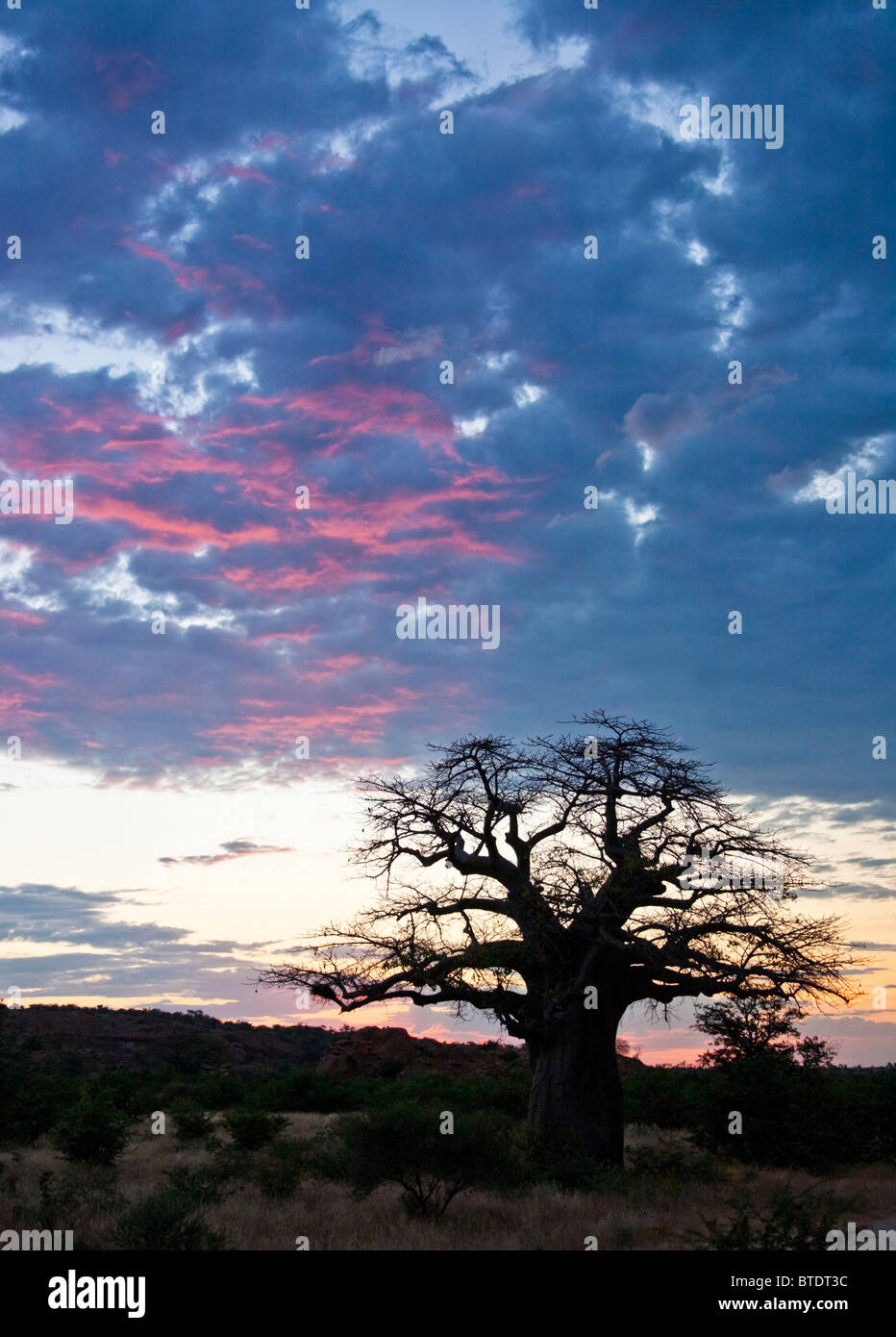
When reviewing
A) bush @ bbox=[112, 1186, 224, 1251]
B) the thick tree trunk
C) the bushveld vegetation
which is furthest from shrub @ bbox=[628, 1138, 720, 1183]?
bush @ bbox=[112, 1186, 224, 1251]

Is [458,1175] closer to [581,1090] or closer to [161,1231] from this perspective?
[581,1090]

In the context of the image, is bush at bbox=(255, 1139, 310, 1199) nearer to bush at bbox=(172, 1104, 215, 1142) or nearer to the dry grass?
the dry grass

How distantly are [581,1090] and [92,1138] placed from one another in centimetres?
1068

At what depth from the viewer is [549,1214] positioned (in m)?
13.8

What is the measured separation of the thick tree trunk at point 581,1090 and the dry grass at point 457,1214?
3.32 feet

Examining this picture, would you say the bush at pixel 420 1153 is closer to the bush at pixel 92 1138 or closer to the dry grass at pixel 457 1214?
the dry grass at pixel 457 1214

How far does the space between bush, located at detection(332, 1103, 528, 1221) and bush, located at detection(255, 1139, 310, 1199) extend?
6.83 ft

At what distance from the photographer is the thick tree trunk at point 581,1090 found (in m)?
17.5

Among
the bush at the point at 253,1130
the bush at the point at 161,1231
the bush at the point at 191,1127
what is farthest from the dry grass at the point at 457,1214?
the bush at the point at 191,1127

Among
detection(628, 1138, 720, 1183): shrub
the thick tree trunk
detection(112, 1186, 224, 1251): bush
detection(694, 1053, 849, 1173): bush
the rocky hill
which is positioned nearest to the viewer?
detection(112, 1186, 224, 1251): bush

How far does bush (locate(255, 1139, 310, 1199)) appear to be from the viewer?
16.3m

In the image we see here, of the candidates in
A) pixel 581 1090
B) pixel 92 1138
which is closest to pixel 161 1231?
pixel 581 1090

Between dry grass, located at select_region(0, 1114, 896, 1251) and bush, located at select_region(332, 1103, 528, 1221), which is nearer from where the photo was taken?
dry grass, located at select_region(0, 1114, 896, 1251)
